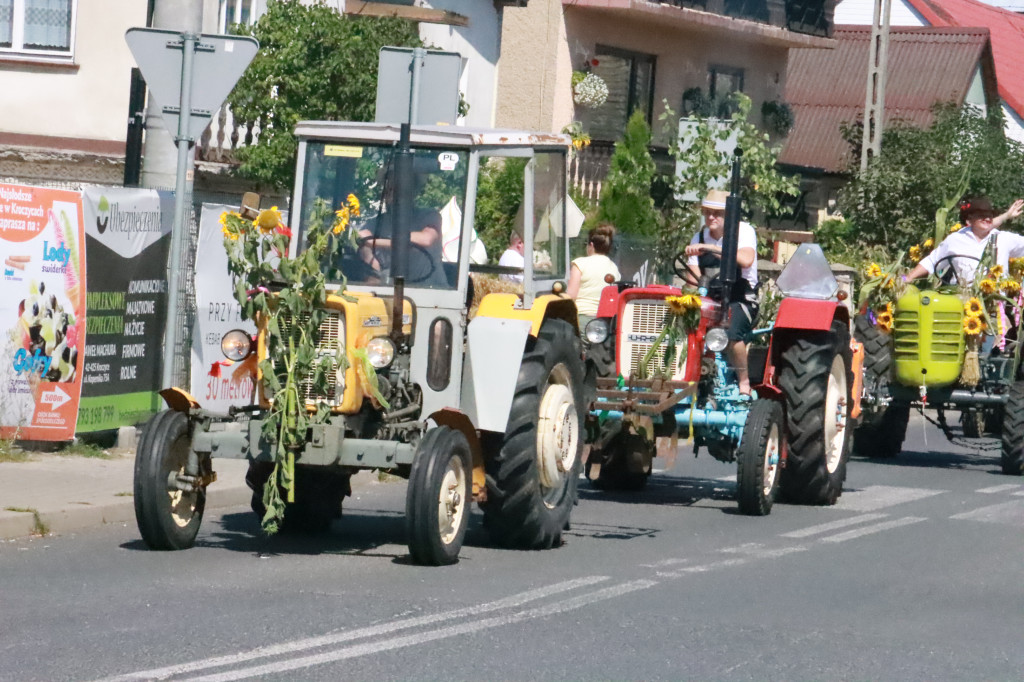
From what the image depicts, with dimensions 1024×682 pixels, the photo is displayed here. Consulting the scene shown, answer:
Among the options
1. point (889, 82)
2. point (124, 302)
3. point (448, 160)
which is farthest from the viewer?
point (889, 82)

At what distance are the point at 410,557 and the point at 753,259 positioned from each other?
408 cm

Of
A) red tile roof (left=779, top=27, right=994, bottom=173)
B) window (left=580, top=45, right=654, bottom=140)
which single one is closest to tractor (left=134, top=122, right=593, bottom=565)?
window (left=580, top=45, right=654, bottom=140)

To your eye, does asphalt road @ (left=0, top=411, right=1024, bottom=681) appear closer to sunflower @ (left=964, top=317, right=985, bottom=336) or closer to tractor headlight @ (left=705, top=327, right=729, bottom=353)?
tractor headlight @ (left=705, top=327, right=729, bottom=353)

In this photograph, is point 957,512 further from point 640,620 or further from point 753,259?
point 640,620

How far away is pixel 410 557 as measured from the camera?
9.59m

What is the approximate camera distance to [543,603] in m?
8.45

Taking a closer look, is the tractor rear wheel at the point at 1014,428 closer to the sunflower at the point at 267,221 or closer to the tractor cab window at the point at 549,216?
the tractor cab window at the point at 549,216

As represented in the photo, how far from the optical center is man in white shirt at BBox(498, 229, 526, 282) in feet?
33.8

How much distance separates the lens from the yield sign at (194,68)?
11898 mm

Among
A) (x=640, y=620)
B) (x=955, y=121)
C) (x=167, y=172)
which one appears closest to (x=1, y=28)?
(x=167, y=172)

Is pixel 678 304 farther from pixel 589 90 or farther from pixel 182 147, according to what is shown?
pixel 589 90

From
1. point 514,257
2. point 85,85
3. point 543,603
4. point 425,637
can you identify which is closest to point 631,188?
point 85,85

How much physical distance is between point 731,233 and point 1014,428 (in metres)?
5.43

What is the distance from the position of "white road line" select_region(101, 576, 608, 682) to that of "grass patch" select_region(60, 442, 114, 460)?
18.2 ft
